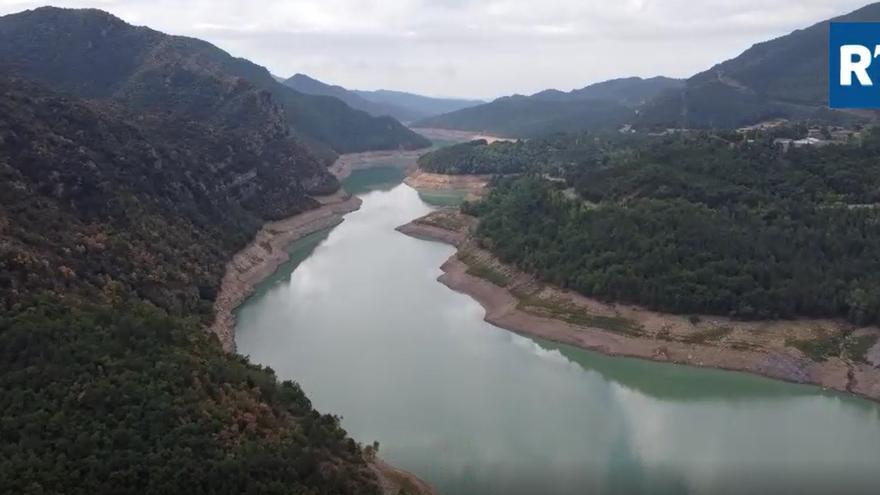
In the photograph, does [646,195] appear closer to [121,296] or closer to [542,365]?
[542,365]

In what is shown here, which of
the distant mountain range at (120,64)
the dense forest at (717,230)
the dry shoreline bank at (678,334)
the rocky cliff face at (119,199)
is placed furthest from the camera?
the distant mountain range at (120,64)

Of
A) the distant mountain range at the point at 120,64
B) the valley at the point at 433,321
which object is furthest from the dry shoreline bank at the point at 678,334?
the distant mountain range at the point at 120,64

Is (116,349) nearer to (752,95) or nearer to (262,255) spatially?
(262,255)

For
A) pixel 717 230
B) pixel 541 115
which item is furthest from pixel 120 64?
pixel 541 115

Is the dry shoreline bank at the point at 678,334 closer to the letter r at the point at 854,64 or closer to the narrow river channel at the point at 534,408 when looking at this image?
the narrow river channel at the point at 534,408

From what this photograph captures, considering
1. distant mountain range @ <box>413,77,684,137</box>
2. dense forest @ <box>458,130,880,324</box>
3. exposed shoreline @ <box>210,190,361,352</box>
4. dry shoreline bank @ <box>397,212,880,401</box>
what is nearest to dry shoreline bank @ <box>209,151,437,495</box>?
exposed shoreline @ <box>210,190,361,352</box>

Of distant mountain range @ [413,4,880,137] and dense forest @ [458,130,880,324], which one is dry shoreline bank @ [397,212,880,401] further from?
distant mountain range @ [413,4,880,137]
